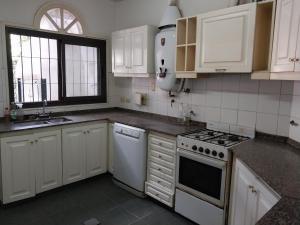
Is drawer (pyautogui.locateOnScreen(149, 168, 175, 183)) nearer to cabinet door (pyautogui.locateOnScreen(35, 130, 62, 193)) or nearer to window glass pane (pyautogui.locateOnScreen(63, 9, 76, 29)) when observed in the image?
cabinet door (pyautogui.locateOnScreen(35, 130, 62, 193))

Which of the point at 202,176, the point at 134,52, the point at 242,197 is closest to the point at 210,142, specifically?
the point at 202,176

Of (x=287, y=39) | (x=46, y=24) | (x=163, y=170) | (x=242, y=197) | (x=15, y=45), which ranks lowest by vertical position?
(x=163, y=170)

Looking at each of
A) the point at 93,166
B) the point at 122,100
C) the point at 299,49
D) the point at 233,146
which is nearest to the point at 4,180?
the point at 93,166

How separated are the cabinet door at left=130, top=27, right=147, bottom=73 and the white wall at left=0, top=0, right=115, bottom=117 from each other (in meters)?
0.85

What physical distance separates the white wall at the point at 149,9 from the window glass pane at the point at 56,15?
1.00 m

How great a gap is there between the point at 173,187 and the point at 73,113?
1.95 meters

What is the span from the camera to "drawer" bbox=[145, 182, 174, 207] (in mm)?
2572

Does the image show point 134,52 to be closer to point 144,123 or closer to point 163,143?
point 144,123

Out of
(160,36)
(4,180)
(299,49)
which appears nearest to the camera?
(299,49)

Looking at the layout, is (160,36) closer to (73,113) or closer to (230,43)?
(230,43)

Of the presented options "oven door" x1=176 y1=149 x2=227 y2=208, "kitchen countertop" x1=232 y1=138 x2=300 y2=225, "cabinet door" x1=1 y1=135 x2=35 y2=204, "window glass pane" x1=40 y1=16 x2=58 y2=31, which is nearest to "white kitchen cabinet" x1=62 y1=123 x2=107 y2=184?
"cabinet door" x1=1 y1=135 x2=35 y2=204

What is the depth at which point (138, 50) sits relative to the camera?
3.14 meters

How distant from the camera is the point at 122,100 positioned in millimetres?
4066

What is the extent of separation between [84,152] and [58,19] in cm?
192
